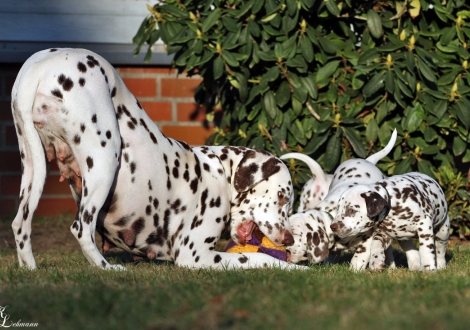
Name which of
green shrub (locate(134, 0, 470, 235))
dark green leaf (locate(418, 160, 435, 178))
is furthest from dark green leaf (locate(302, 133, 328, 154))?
dark green leaf (locate(418, 160, 435, 178))

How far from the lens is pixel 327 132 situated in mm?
8281

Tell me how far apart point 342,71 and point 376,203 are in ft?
7.98

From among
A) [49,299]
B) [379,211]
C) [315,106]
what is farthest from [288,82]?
[49,299]

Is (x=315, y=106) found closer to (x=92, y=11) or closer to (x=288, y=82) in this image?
(x=288, y=82)

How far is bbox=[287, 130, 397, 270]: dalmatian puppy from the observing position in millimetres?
6898

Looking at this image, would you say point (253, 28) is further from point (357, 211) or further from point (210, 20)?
point (357, 211)

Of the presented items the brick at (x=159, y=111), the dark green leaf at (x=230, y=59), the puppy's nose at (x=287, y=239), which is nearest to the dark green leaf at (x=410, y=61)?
the dark green leaf at (x=230, y=59)

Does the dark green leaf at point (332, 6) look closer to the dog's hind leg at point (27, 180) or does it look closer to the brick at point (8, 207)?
the dog's hind leg at point (27, 180)

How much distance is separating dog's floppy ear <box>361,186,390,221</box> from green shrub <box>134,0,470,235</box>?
5.22 ft

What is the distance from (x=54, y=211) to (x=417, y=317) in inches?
288

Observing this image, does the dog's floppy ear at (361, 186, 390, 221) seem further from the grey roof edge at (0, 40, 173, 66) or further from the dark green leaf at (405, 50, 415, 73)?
the grey roof edge at (0, 40, 173, 66)

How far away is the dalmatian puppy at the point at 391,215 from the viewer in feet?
21.7

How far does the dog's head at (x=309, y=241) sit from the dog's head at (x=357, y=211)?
0.26 metres

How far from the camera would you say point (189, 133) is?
413 inches
